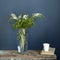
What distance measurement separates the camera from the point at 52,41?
251 centimetres

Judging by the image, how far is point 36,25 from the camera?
2.48 m

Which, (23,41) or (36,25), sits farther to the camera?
(36,25)

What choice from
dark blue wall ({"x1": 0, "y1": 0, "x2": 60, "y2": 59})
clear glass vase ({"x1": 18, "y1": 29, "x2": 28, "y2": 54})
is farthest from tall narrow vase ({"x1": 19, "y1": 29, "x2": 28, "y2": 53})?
dark blue wall ({"x1": 0, "y1": 0, "x2": 60, "y2": 59})

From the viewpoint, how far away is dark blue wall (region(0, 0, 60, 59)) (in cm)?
246

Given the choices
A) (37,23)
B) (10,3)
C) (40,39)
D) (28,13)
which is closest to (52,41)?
(40,39)

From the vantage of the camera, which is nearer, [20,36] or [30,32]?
[20,36]

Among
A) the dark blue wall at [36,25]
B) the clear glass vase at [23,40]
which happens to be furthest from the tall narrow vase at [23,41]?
the dark blue wall at [36,25]

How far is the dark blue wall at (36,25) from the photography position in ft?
8.06

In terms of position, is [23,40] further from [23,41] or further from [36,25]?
[36,25]

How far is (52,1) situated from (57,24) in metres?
0.32

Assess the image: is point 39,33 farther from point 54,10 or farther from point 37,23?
point 54,10

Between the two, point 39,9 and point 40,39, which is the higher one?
point 39,9

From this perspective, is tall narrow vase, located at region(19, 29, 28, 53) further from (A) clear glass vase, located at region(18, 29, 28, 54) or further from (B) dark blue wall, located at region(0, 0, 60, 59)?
(B) dark blue wall, located at region(0, 0, 60, 59)

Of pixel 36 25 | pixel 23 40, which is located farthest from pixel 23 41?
pixel 36 25
